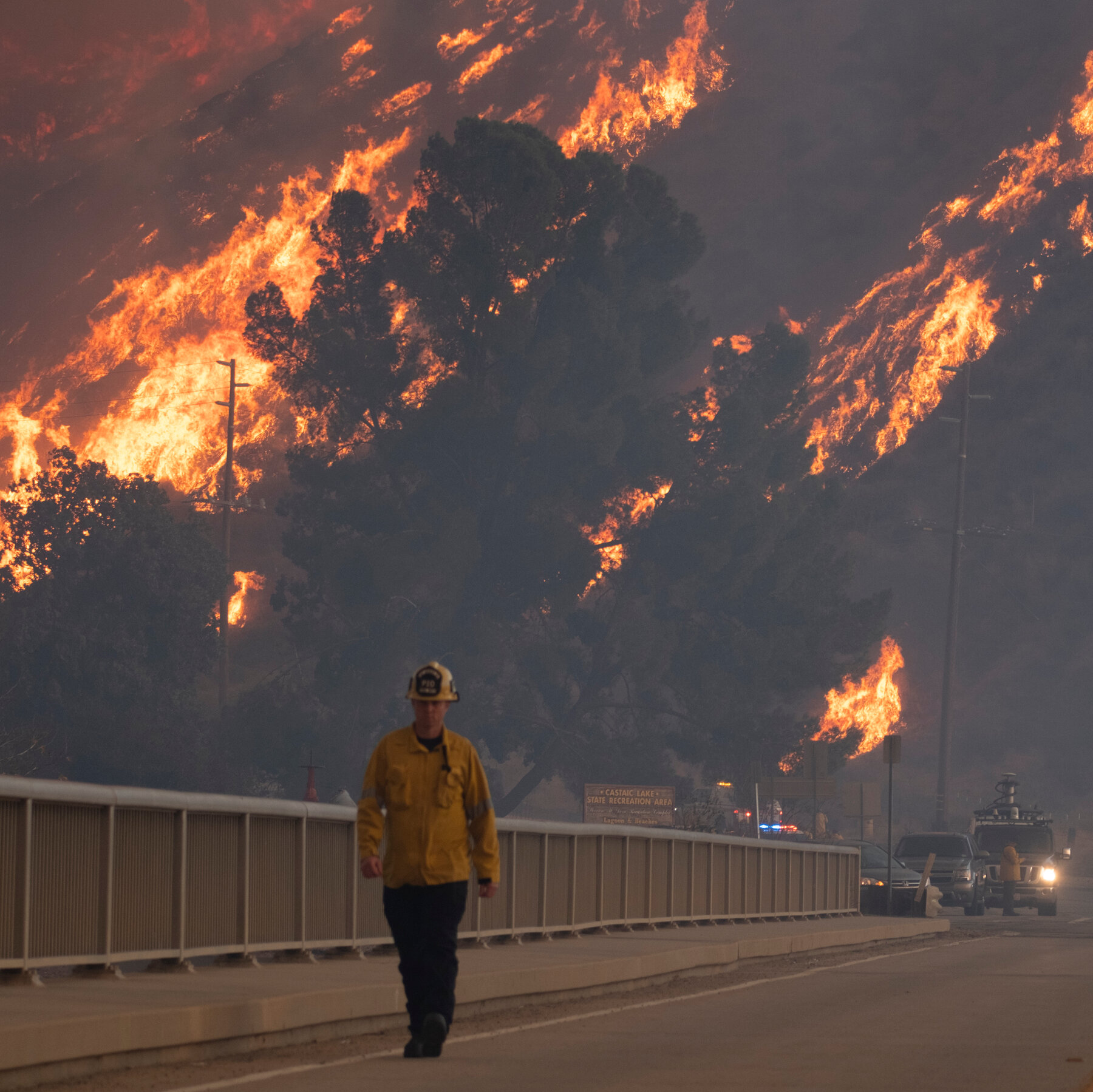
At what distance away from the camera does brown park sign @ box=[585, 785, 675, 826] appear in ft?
145

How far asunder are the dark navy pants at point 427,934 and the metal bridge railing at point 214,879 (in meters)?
3.29

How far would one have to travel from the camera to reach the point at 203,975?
13.9 meters

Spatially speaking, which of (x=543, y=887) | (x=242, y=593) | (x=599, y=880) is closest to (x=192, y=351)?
(x=242, y=593)

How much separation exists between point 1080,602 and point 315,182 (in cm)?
7638

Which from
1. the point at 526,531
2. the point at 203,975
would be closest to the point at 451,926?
the point at 203,975

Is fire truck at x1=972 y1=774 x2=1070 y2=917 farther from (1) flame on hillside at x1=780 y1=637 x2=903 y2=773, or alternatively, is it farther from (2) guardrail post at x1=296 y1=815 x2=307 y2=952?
(1) flame on hillside at x1=780 y1=637 x2=903 y2=773

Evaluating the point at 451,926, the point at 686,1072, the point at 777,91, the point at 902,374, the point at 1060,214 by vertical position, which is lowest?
the point at 686,1072

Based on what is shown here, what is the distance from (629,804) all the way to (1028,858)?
9484 millimetres

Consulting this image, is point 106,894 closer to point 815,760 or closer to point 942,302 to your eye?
point 815,760

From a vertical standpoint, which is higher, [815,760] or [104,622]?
[104,622]

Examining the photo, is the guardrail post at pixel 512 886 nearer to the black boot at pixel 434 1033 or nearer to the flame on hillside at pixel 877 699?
the black boot at pixel 434 1033

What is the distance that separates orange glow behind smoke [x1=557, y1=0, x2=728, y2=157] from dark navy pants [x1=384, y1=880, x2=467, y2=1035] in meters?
157

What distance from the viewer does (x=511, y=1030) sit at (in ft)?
41.9

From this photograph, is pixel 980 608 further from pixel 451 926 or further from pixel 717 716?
pixel 451 926
